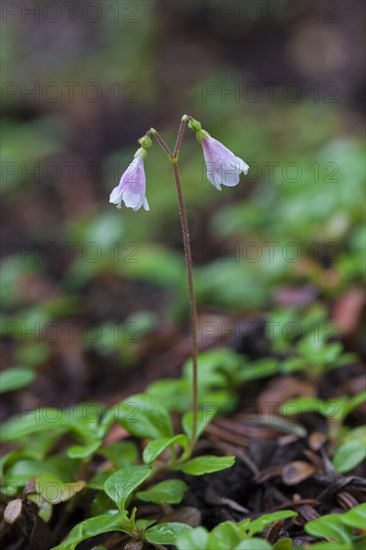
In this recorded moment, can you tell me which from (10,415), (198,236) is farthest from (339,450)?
(198,236)

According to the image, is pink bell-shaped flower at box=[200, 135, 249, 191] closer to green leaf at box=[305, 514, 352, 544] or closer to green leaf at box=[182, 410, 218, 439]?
green leaf at box=[182, 410, 218, 439]

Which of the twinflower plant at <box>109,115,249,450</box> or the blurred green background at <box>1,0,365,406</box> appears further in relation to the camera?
the blurred green background at <box>1,0,365,406</box>

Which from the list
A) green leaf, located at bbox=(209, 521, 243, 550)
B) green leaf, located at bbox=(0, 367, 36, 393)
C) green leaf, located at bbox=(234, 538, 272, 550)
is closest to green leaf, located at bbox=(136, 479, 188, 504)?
green leaf, located at bbox=(209, 521, 243, 550)

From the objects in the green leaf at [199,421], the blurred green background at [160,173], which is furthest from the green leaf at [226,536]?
the blurred green background at [160,173]

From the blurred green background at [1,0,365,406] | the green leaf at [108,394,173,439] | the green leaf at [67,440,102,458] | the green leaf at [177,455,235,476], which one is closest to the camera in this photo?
the green leaf at [177,455,235,476]

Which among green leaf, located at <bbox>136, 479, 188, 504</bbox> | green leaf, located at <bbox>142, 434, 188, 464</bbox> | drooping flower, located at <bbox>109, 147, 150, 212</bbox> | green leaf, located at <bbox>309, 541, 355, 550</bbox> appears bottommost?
green leaf, located at <bbox>136, 479, 188, 504</bbox>

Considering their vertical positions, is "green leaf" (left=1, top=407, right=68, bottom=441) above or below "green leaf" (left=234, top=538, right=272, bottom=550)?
above

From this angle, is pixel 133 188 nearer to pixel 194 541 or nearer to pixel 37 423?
pixel 37 423

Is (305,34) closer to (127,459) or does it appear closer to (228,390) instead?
(228,390)

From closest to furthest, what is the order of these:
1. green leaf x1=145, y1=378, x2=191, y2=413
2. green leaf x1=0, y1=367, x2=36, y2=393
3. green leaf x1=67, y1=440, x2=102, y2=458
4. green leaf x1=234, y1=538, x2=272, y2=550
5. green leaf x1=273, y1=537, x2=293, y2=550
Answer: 1. green leaf x1=234, y1=538, x2=272, y2=550
2. green leaf x1=273, y1=537, x2=293, y2=550
3. green leaf x1=67, y1=440, x2=102, y2=458
4. green leaf x1=0, y1=367, x2=36, y2=393
5. green leaf x1=145, y1=378, x2=191, y2=413
